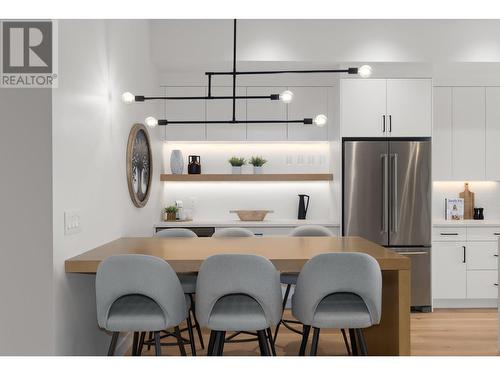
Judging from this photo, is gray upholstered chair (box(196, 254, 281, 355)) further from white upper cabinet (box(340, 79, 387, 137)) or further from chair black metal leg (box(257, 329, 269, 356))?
white upper cabinet (box(340, 79, 387, 137))

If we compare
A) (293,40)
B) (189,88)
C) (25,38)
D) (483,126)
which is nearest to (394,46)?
(293,40)

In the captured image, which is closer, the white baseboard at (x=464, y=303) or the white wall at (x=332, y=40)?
the white wall at (x=332, y=40)

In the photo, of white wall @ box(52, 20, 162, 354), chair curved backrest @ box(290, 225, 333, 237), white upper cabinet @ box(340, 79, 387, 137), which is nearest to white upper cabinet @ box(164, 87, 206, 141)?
white wall @ box(52, 20, 162, 354)

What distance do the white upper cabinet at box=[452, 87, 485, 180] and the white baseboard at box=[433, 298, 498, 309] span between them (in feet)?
4.42

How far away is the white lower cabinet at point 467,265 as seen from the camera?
19.0ft

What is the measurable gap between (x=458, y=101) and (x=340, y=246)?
10.6ft

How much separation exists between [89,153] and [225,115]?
2.79 m

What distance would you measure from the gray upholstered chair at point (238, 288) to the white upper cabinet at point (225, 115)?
3447 millimetres

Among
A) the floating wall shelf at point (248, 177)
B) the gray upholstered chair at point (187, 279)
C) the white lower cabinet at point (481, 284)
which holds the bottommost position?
the white lower cabinet at point (481, 284)

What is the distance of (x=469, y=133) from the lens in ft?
20.2

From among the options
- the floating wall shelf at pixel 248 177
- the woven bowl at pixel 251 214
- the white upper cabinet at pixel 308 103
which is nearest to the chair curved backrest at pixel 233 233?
the woven bowl at pixel 251 214

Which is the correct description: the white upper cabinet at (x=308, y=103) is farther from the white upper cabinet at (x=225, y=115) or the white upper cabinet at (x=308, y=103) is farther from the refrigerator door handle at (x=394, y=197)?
the refrigerator door handle at (x=394, y=197)

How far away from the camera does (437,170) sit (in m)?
6.18
